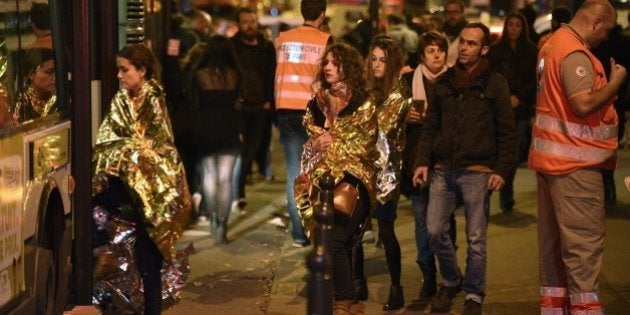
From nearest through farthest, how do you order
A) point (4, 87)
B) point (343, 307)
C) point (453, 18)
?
point (4, 87)
point (343, 307)
point (453, 18)

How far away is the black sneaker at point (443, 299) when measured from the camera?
8.52 metres

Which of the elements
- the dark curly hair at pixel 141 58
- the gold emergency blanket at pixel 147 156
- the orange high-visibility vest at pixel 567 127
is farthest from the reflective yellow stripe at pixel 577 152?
the dark curly hair at pixel 141 58

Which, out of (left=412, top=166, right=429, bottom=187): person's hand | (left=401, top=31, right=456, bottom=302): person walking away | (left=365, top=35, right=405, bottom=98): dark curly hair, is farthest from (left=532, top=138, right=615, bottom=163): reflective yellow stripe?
A: (left=401, top=31, right=456, bottom=302): person walking away

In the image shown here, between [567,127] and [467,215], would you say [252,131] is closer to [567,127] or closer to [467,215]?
[467,215]

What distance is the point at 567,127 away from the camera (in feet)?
23.4

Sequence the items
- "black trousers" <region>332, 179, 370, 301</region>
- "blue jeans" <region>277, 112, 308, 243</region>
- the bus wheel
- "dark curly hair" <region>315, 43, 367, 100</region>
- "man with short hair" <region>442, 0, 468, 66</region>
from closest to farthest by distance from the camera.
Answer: the bus wheel, "black trousers" <region>332, 179, 370, 301</region>, "dark curly hair" <region>315, 43, 367, 100</region>, "blue jeans" <region>277, 112, 308, 243</region>, "man with short hair" <region>442, 0, 468, 66</region>

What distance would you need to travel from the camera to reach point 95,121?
8.62 m

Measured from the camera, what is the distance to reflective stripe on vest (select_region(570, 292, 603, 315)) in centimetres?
718

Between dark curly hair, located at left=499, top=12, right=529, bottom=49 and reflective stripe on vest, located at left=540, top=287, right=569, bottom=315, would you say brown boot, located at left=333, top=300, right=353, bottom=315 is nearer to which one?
reflective stripe on vest, located at left=540, top=287, right=569, bottom=315

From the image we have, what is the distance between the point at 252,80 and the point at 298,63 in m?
2.88

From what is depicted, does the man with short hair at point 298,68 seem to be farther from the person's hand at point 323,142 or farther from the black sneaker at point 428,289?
the person's hand at point 323,142

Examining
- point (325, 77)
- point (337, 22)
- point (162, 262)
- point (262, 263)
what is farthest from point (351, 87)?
point (337, 22)

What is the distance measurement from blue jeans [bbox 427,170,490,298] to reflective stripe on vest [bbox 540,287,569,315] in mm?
792

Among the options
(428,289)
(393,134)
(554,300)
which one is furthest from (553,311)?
(393,134)
